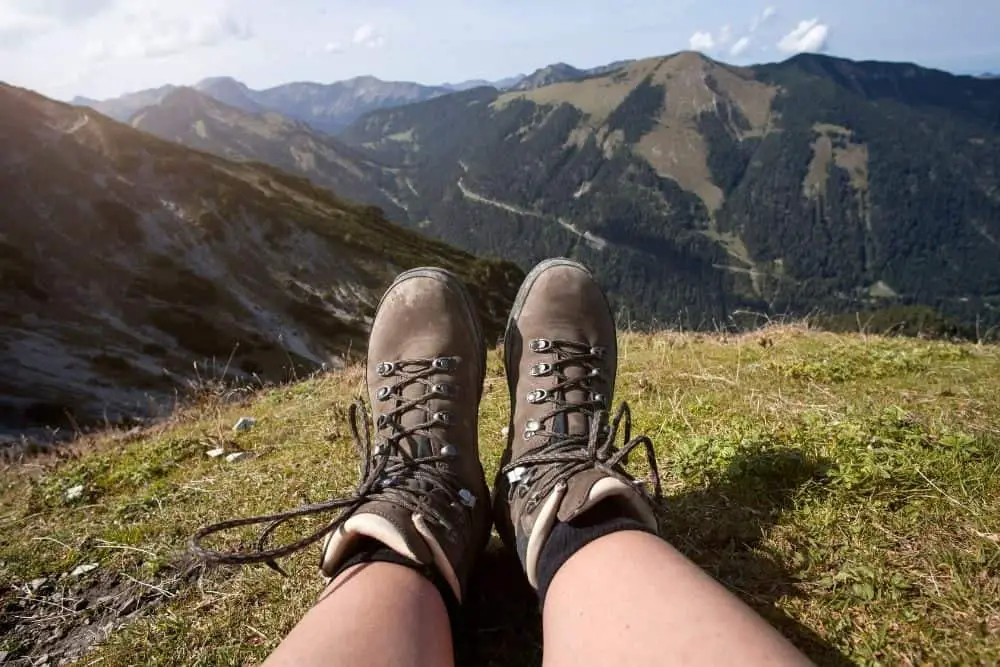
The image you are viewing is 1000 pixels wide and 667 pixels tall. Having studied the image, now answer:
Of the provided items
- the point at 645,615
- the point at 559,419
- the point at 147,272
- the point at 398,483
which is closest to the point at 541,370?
the point at 559,419

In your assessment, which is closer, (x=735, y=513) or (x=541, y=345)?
(x=735, y=513)

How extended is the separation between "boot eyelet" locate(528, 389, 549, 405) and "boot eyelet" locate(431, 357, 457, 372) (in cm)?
49

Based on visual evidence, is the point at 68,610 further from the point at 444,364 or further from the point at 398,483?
the point at 444,364

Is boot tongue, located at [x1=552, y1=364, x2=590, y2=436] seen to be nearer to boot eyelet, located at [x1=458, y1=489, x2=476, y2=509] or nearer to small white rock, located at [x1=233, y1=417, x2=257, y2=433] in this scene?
boot eyelet, located at [x1=458, y1=489, x2=476, y2=509]

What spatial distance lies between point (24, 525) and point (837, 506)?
14.6 feet

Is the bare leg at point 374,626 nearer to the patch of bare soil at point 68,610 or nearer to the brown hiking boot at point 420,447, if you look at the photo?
the brown hiking boot at point 420,447

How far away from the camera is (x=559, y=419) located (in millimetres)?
2896

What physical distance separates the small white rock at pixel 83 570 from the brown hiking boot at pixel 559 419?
2091 millimetres

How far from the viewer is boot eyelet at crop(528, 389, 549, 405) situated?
301 centimetres

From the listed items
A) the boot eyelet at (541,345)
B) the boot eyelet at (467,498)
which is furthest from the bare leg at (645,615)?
the boot eyelet at (541,345)

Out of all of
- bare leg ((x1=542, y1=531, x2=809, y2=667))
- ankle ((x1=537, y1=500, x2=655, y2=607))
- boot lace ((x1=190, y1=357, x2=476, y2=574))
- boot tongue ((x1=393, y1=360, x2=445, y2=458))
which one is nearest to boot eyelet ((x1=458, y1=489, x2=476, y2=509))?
boot lace ((x1=190, y1=357, x2=476, y2=574))

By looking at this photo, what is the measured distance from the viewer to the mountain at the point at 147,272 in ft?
125

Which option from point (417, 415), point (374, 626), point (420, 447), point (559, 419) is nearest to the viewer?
point (374, 626)

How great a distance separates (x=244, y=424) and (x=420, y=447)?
347 centimetres
